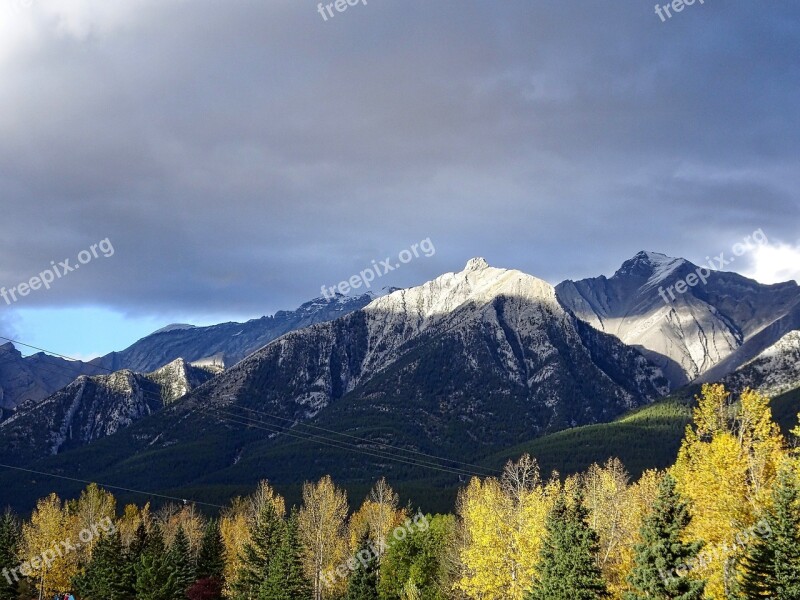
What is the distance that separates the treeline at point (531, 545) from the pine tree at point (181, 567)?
0.31m

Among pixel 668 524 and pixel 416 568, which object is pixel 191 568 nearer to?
pixel 416 568

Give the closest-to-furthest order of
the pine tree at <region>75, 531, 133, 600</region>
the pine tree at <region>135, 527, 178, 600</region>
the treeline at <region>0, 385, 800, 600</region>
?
the treeline at <region>0, 385, 800, 600</region> → the pine tree at <region>135, 527, 178, 600</region> → the pine tree at <region>75, 531, 133, 600</region>

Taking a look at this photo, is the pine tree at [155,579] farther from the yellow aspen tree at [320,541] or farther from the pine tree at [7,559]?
the yellow aspen tree at [320,541]

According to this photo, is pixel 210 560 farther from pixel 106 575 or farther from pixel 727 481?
pixel 727 481

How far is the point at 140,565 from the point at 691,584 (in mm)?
75450

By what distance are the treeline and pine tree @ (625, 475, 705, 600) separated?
0.09 metres

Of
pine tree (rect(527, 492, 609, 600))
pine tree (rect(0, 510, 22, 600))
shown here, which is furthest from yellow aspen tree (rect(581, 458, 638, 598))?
pine tree (rect(0, 510, 22, 600))

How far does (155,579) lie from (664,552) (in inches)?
2713

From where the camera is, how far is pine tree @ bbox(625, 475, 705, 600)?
1821 inches

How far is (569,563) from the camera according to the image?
59750 mm

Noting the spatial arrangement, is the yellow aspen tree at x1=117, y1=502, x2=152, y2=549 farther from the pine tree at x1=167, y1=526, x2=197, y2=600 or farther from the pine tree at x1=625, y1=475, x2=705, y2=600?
the pine tree at x1=625, y1=475, x2=705, y2=600

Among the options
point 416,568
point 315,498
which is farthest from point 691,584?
point 315,498

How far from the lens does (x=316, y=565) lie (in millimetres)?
117625

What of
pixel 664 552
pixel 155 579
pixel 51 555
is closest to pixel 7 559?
pixel 51 555
